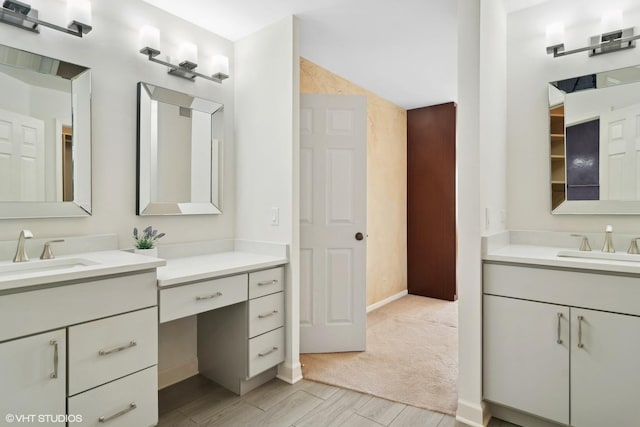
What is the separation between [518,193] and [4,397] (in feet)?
9.32

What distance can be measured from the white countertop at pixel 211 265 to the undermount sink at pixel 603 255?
1674 mm

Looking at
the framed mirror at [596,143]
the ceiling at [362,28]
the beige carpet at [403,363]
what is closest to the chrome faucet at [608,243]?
the framed mirror at [596,143]

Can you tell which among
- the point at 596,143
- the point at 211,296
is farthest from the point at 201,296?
the point at 596,143

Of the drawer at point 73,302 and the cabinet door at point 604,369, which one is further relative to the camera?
the cabinet door at point 604,369

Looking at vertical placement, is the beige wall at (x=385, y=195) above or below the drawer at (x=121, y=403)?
above

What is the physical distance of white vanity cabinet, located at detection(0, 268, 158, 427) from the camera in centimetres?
132

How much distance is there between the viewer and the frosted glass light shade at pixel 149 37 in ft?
7.09

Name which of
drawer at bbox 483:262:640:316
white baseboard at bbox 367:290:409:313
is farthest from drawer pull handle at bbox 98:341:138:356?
white baseboard at bbox 367:290:409:313

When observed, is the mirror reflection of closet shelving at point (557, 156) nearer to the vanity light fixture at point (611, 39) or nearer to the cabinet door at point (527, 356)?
the vanity light fixture at point (611, 39)

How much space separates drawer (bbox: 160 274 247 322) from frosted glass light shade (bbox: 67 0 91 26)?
1.48 metres

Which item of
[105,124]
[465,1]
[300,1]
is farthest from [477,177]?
[105,124]

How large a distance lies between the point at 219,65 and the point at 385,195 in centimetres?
247

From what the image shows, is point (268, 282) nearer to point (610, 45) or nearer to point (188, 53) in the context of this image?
point (188, 53)

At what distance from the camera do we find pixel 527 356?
183 centimetres
